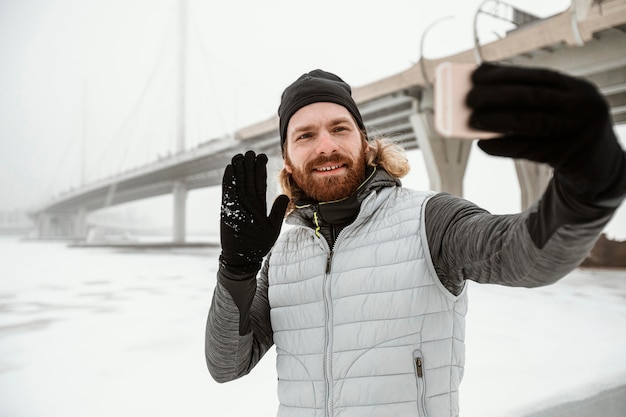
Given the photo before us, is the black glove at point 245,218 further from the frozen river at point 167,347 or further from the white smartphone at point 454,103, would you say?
the frozen river at point 167,347

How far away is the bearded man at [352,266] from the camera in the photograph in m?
0.70

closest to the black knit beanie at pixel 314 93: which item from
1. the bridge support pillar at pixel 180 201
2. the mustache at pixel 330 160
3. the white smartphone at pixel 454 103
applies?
the mustache at pixel 330 160

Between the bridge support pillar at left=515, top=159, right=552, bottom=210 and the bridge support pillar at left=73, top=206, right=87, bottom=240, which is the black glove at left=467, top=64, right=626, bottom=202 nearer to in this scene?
the bridge support pillar at left=73, top=206, right=87, bottom=240

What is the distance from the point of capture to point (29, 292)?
341 centimetres

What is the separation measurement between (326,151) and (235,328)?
18.2 inches

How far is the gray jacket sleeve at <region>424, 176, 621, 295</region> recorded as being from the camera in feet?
1.67

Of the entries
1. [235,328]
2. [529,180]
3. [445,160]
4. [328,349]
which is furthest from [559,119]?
[529,180]

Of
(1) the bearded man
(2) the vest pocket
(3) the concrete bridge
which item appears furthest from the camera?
(3) the concrete bridge

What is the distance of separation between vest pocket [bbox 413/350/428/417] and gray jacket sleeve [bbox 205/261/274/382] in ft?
1.25

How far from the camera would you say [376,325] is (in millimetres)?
874

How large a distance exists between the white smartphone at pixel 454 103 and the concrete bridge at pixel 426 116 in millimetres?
2742

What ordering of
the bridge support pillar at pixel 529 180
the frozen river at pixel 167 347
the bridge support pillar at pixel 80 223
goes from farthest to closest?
the bridge support pillar at pixel 529 180 → the bridge support pillar at pixel 80 223 → the frozen river at pixel 167 347

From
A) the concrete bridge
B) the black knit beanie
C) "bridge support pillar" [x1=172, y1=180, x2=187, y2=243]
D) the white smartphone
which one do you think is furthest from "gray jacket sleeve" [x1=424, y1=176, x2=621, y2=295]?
"bridge support pillar" [x1=172, y1=180, x2=187, y2=243]

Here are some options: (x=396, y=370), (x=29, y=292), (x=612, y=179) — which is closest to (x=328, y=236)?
(x=396, y=370)
